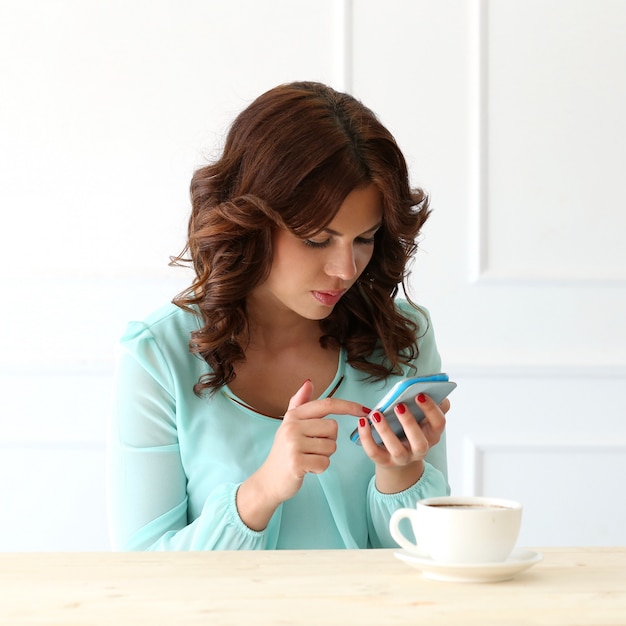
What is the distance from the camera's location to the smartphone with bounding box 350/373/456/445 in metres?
1.08

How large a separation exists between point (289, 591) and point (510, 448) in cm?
166

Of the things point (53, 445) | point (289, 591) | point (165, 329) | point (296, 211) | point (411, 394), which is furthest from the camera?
point (53, 445)

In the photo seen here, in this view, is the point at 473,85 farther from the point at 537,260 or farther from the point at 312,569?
the point at 312,569

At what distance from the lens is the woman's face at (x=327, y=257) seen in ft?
4.30

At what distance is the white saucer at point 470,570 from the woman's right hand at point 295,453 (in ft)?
1.12

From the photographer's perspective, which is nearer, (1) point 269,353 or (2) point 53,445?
(1) point 269,353

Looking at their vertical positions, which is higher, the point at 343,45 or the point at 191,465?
the point at 343,45

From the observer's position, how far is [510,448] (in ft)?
7.58

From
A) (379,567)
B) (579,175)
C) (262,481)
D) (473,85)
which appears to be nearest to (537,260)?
(579,175)

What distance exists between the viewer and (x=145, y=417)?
1375 mm

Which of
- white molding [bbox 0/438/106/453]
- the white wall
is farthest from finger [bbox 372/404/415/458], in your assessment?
white molding [bbox 0/438/106/453]

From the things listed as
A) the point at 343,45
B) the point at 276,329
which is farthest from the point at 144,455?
the point at 343,45

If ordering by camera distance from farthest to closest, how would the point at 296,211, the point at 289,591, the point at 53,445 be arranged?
the point at 53,445 < the point at 296,211 < the point at 289,591

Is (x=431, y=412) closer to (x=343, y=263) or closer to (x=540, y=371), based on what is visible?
(x=343, y=263)
